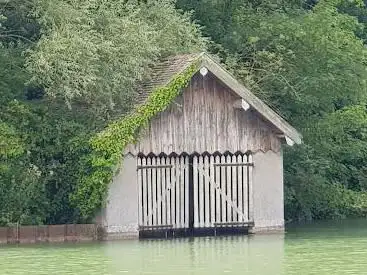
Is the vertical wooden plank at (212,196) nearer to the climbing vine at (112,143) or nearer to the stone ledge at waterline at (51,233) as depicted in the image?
the climbing vine at (112,143)

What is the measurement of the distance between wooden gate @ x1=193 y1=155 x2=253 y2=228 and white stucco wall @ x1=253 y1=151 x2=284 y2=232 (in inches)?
7.1

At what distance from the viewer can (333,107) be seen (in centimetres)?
3884

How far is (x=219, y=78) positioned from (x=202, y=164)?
224 cm

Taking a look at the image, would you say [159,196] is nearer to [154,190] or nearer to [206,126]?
[154,190]

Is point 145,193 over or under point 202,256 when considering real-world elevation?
over

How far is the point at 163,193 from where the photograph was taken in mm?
31656

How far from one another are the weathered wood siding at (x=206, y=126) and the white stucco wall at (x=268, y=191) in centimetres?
28

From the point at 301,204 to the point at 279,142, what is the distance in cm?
525

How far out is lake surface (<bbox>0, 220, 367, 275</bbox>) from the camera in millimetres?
23234

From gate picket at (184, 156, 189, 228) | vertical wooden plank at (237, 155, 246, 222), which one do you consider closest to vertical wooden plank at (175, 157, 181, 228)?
gate picket at (184, 156, 189, 228)

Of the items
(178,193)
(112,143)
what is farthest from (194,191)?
(112,143)

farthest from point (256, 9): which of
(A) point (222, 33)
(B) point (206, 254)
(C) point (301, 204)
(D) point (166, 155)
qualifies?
(B) point (206, 254)

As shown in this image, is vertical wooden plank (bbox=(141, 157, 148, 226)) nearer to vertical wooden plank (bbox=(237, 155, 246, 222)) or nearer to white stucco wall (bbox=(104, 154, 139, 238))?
white stucco wall (bbox=(104, 154, 139, 238))

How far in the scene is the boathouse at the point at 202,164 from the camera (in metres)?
31.3
